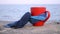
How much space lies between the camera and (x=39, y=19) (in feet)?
22.7

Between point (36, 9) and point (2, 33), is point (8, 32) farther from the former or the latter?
point (36, 9)

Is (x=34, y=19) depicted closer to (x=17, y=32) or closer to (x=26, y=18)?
(x=26, y=18)

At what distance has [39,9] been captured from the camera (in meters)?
7.10

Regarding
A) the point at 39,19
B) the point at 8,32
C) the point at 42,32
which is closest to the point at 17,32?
the point at 8,32

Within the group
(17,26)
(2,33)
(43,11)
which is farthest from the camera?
(43,11)

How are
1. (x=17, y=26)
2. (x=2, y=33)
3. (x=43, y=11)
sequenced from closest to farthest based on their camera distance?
(x=2, y=33) → (x=17, y=26) → (x=43, y=11)

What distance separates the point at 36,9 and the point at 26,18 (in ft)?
1.78

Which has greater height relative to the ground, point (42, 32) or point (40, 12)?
point (40, 12)

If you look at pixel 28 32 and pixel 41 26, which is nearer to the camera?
pixel 28 32

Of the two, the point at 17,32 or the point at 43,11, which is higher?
the point at 43,11

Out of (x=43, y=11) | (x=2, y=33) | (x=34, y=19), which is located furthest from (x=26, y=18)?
(x=2, y=33)

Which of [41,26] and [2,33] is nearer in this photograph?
[2,33]

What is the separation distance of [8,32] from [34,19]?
1176 millimetres

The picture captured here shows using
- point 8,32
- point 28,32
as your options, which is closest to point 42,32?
point 28,32
